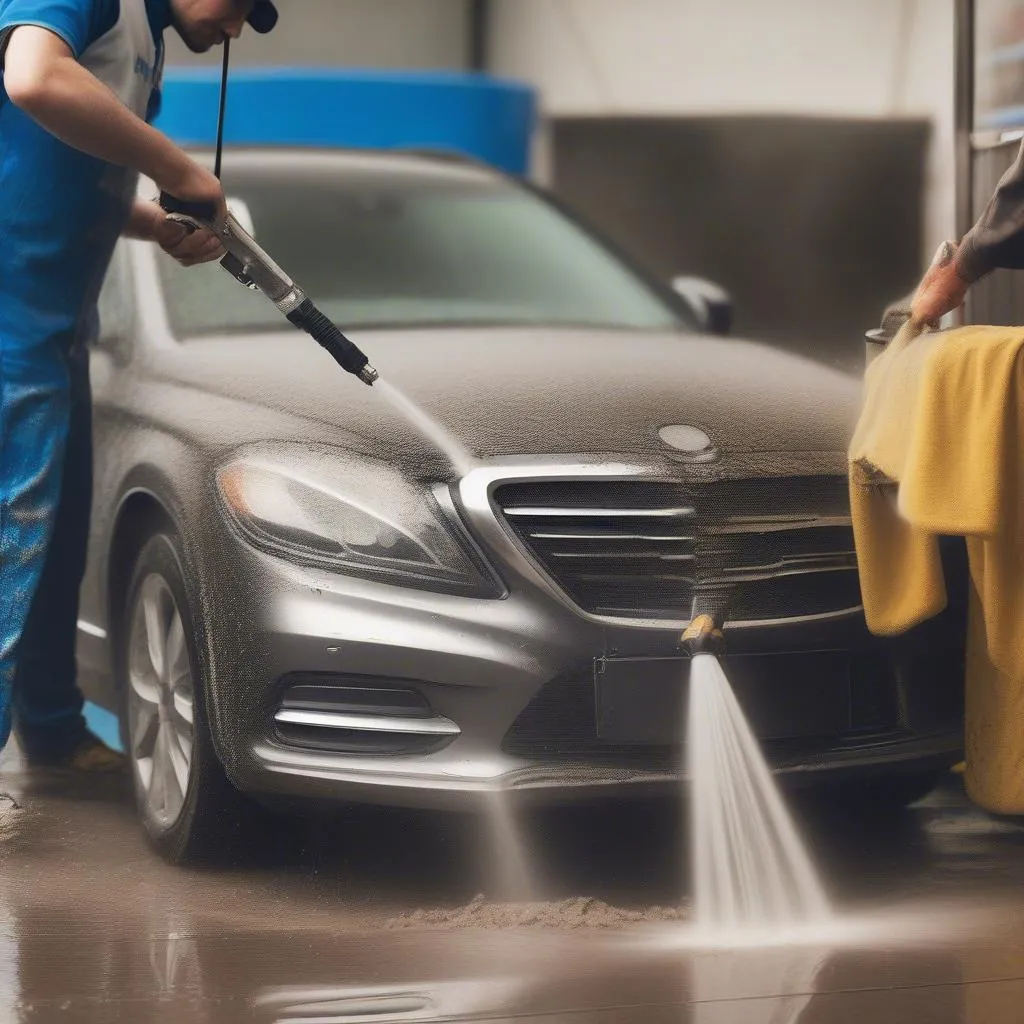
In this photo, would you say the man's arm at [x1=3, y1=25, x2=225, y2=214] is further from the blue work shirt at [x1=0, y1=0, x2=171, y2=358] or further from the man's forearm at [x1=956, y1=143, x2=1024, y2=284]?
the man's forearm at [x1=956, y1=143, x2=1024, y2=284]

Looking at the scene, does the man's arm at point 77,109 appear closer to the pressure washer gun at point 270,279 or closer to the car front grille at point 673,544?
the pressure washer gun at point 270,279

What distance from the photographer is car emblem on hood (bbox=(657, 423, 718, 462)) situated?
4016 mm

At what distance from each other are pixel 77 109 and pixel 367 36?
513 inches

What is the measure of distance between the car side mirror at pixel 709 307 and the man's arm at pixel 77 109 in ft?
5.42

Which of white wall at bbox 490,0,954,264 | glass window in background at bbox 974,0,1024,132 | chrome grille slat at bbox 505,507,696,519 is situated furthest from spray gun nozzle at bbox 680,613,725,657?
white wall at bbox 490,0,954,264

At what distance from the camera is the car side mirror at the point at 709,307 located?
5363 millimetres

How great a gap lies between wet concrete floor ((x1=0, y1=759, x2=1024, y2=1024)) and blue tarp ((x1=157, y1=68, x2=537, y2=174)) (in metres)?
6.58

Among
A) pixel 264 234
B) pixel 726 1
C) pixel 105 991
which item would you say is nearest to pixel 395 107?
pixel 726 1

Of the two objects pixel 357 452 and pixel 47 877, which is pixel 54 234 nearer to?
pixel 357 452

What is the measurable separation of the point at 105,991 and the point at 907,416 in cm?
181

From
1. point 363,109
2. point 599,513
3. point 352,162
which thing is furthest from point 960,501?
point 363,109

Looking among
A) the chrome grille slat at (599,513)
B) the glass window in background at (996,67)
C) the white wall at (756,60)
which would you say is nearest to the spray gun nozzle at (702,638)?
the chrome grille slat at (599,513)

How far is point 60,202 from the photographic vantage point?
14.5 ft

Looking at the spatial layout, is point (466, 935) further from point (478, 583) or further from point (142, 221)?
point (142, 221)
